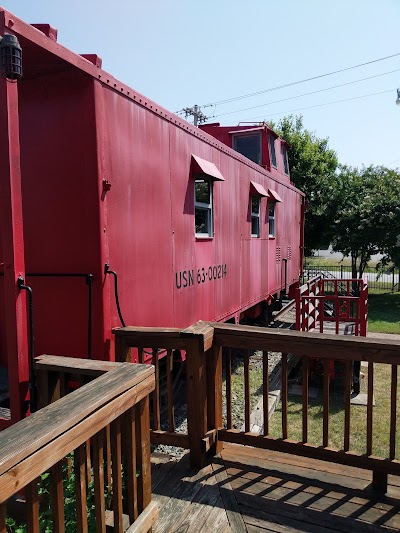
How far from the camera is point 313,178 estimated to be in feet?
68.4

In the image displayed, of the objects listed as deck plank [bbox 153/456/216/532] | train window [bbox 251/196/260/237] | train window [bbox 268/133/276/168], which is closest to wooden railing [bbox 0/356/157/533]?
deck plank [bbox 153/456/216/532]

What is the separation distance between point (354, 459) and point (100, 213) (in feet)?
7.80

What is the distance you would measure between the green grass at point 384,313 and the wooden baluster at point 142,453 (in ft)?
32.3

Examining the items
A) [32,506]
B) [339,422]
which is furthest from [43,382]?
[339,422]

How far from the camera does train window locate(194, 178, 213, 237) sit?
503 centimetres

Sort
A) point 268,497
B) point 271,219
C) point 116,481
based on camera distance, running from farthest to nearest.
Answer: point 271,219, point 268,497, point 116,481

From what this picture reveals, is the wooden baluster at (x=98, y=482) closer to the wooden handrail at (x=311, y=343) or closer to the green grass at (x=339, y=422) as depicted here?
the wooden handrail at (x=311, y=343)

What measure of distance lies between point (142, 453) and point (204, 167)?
10.9ft

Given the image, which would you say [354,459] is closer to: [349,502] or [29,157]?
[349,502]

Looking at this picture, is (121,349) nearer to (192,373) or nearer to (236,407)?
(192,373)

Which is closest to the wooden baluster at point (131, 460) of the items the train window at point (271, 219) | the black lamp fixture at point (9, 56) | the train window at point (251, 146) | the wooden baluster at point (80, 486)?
the wooden baluster at point (80, 486)

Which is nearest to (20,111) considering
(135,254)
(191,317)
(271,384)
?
(135,254)

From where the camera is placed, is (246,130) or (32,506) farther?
(246,130)

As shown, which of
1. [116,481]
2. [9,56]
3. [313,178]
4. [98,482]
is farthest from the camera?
[313,178]
